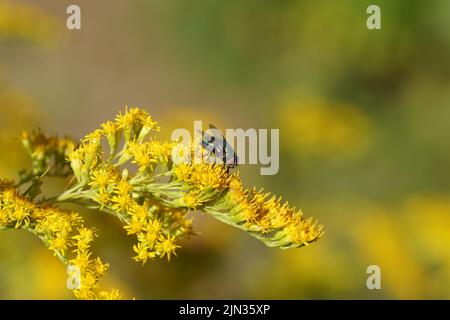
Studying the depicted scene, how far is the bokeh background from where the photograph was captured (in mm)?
5410

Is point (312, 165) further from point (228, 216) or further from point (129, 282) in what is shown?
point (228, 216)

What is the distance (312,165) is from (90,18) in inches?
252

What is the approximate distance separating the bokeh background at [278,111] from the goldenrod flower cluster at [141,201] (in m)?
1.53

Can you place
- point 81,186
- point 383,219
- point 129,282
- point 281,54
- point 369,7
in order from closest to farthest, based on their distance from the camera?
point 81,186
point 129,282
point 383,219
point 369,7
point 281,54

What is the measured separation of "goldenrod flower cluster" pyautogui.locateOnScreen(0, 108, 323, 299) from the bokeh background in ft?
5.03

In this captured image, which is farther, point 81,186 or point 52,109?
point 52,109

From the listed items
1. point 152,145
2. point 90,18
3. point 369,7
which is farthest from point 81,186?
point 90,18

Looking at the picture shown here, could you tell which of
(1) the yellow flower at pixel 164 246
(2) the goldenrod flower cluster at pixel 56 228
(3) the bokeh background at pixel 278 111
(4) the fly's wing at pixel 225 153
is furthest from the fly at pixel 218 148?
(3) the bokeh background at pixel 278 111

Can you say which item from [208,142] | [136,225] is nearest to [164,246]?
[136,225]

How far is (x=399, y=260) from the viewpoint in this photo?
21.1 ft

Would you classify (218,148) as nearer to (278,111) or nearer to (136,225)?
(136,225)

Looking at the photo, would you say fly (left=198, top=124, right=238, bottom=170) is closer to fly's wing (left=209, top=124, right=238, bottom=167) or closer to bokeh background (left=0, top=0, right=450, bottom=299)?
fly's wing (left=209, top=124, right=238, bottom=167)

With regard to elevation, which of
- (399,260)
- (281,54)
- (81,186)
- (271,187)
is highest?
(281,54)

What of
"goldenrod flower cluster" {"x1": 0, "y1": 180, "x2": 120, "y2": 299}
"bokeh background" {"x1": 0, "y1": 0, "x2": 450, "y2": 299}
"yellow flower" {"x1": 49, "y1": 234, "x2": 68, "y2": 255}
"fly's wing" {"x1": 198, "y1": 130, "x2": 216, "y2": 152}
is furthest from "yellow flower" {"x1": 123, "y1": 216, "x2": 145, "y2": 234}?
"bokeh background" {"x1": 0, "y1": 0, "x2": 450, "y2": 299}
